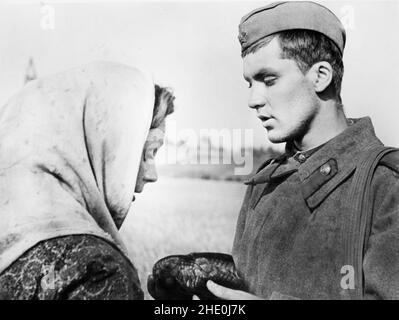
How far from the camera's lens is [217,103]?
5.54 ft

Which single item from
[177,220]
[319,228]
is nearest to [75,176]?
[177,220]

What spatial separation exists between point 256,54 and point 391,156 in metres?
0.41

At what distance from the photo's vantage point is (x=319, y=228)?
1.27 m

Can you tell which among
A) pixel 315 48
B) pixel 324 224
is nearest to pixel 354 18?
pixel 315 48

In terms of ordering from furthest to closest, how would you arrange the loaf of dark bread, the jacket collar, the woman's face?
the woman's face → the loaf of dark bread → the jacket collar

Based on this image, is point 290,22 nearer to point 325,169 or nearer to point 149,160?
point 325,169

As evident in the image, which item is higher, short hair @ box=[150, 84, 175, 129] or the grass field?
short hair @ box=[150, 84, 175, 129]

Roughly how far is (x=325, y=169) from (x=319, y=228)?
140mm

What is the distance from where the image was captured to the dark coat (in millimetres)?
1152

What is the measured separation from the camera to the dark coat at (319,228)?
45.4 inches

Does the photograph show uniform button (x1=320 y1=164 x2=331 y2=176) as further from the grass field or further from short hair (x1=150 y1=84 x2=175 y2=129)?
short hair (x1=150 y1=84 x2=175 y2=129)

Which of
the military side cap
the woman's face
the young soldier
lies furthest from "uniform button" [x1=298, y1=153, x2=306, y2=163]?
the woman's face
